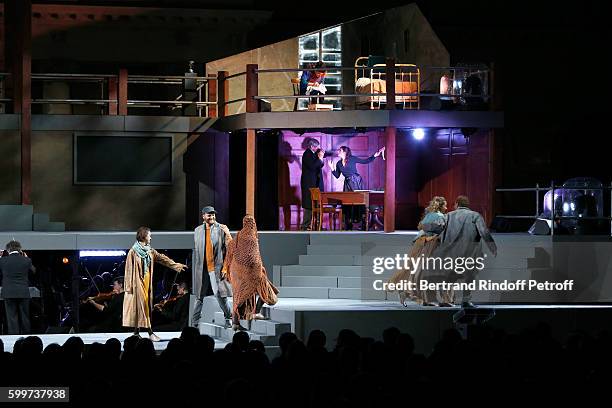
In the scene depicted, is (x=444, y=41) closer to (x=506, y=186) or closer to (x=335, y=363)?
(x=506, y=186)

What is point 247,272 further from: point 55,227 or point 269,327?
point 55,227

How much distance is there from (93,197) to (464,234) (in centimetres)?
935

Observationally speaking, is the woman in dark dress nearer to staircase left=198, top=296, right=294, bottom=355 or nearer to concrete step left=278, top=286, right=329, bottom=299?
concrete step left=278, top=286, right=329, bottom=299

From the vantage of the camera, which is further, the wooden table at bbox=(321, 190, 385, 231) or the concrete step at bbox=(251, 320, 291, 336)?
the wooden table at bbox=(321, 190, 385, 231)

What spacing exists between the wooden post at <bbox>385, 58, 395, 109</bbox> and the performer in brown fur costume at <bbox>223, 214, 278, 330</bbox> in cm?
609

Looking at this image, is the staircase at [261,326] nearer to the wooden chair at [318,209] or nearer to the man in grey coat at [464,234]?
the man in grey coat at [464,234]

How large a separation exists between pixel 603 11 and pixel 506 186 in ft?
14.3

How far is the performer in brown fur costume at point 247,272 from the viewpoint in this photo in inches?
685

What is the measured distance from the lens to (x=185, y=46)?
90.3 ft

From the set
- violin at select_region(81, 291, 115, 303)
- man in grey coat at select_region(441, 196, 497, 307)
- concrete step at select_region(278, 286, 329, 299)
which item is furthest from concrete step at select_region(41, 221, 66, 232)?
man in grey coat at select_region(441, 196, 497, 307)

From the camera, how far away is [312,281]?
20.6 m

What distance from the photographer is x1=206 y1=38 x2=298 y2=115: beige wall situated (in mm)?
26453

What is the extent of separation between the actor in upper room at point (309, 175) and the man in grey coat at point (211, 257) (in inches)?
216

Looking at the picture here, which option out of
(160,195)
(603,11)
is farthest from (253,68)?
(603,11)
